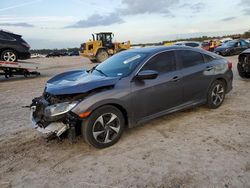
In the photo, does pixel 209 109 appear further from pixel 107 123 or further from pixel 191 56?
pixel 107 123

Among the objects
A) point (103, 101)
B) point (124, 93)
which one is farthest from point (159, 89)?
point (103, 101)

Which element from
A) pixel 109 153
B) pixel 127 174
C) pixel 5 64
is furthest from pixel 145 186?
pixel 5 64

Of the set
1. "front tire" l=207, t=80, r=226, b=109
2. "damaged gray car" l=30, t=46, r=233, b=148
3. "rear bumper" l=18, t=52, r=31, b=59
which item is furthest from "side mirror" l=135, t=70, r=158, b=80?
"rear bumper" l=18, t=52, r=31, b=59

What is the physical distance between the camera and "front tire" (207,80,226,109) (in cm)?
538

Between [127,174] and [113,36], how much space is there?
2216 centimetres

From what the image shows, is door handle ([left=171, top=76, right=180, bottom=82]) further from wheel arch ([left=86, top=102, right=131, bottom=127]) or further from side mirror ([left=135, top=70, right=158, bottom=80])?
wheel arch ([left=86, top=102, right=131, bottom=127])

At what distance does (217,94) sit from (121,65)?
97.2 inches

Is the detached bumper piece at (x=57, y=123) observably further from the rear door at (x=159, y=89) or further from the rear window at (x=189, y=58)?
the rear window at (x=189, y=58)

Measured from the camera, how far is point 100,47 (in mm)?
22484

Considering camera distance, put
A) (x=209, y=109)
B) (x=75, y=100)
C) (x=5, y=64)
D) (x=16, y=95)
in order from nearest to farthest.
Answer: (x=75, y=100) < (x=209, y=109) < (x=16, y=95) < (x=5, y=64)

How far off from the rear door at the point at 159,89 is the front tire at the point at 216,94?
40.0 inches

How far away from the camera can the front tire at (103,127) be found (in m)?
3.63

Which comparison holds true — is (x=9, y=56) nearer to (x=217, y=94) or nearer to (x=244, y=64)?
(x=217, y=94)

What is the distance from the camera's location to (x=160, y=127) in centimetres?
460
